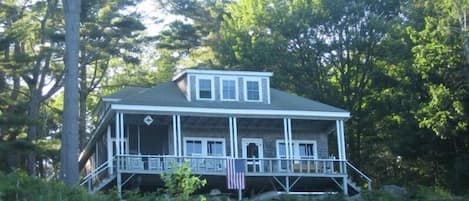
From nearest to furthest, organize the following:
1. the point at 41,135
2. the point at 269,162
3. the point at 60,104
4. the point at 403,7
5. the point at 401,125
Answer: the point at 269,162, the point at 401,125, the point at 403,7, the point at 41,135, the point at 60,104

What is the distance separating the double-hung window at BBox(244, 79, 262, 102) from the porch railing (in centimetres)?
342

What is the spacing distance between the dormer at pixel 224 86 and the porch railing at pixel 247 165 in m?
3.37

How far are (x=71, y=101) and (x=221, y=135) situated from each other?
7.58 m

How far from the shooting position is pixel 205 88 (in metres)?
38.8

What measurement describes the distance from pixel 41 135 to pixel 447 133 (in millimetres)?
25137

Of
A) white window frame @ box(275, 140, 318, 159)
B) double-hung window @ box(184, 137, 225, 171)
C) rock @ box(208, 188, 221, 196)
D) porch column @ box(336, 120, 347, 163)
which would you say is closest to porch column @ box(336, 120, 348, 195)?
porch column @ box(336, 120, 347, 163)

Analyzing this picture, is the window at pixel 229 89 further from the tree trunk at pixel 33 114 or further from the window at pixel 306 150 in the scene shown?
the tree trunk at pixel 33 114

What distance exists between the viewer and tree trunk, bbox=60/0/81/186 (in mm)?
33344

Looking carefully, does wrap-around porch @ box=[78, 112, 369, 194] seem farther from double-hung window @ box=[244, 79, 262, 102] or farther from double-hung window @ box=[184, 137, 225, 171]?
double-hung window @ box=[244, 79, 262, 102]

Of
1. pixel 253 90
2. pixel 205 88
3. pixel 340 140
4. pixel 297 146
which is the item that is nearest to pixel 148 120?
pixel 205 88

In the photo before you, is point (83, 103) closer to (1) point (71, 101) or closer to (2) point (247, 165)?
(2) point (247, 165)

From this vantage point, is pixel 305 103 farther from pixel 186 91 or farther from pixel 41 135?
pixel 41 135

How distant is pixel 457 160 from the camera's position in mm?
40500

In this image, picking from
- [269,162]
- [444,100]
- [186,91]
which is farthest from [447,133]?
[186,91]
